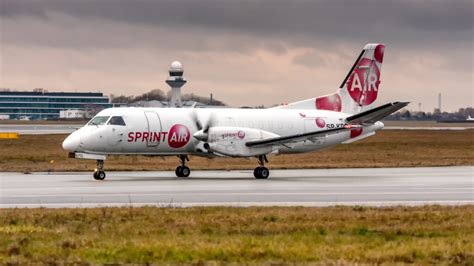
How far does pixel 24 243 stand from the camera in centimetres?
1603

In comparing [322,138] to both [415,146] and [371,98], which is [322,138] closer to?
[371,98]

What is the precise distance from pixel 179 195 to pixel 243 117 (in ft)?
39.0

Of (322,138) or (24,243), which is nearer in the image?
(24,243)

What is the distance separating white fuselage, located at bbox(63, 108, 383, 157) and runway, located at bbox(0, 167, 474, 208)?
3.90ft

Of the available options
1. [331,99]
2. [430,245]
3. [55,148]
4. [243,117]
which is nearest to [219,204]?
[430,245]

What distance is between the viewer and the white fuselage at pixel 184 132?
34781 mm

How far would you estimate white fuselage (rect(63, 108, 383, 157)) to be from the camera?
34781mm

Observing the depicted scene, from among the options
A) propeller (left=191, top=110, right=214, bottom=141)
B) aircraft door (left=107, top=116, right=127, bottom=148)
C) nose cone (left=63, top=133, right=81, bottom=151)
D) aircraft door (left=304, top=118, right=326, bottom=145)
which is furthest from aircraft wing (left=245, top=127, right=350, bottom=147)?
nose cone (left=63, top=133, right=81, bottom=151)

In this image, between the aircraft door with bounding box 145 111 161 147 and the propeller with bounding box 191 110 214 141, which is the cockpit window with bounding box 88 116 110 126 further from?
the propeller with bounding box 191 110 214 141

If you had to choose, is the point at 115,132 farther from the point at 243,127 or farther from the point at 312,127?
the point at 312,127

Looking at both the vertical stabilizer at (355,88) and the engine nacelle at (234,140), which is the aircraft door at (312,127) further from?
the engine nacelle at (234,140)

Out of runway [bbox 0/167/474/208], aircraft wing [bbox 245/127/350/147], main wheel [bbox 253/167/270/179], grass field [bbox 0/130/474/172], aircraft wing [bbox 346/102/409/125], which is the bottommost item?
runway [bbox 0/167/474/208]

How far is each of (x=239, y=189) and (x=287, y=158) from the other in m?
23.1

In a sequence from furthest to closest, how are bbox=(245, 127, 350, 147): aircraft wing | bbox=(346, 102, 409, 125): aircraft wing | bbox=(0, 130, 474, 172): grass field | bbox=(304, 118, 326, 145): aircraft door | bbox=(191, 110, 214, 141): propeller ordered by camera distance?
1. bbox=(0, 130, 474, 172): grass field
2. bbox=(304, 118, 326, 145): aircraft door
3. bbox=(346, 102, 409, 125): aircraft wing
4. bbox=(245, 127, 350, 147): aircraft wing
5. bbox=(191, 110, 214, 141): propeller
